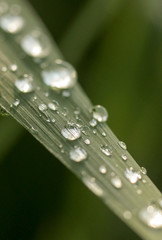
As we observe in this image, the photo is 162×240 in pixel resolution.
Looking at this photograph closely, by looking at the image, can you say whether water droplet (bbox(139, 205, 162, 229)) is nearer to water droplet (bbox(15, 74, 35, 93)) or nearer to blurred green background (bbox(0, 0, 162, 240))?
water droplet (bbox(15, 74, 35, 93))

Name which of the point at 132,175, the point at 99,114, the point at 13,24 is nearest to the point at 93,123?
the point at 99,114

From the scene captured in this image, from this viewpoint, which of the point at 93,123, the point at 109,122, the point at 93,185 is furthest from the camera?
the point at 109,122

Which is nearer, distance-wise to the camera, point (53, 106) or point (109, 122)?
point (53, 106)

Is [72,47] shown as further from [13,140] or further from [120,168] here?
[120,168]

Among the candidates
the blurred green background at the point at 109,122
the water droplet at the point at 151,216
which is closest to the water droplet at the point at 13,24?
the water droplet at the point at 151,216

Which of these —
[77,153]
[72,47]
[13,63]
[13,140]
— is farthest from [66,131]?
[72,47]

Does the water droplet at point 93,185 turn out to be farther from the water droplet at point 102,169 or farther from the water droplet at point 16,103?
the water droplet at point 16,103

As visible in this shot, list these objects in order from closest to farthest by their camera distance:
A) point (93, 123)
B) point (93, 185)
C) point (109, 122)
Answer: point (93, 185), point (93, 123), point (109, 122)

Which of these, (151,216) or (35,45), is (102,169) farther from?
(35,45)
